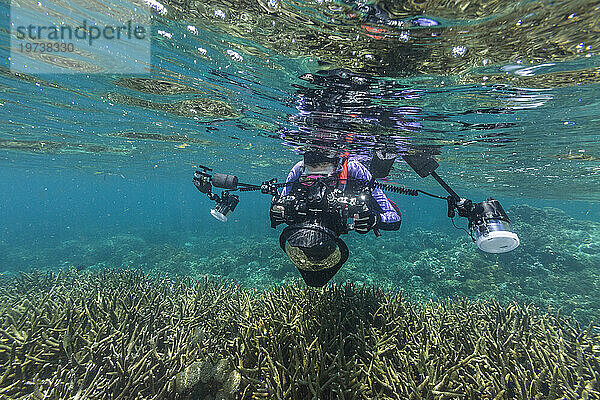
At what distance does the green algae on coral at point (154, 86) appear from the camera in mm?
8564

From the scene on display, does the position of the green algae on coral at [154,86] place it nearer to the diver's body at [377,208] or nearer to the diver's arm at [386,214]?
the diver's body at [377,208]

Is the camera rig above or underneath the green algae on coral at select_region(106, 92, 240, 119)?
underneath

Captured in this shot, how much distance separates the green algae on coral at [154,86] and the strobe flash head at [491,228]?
29.0ft

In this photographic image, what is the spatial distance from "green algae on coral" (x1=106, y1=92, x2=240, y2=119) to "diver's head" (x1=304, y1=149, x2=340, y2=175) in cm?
599

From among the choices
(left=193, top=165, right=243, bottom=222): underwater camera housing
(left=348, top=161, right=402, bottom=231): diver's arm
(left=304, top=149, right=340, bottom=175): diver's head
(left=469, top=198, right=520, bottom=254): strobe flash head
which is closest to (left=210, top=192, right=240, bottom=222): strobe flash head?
(left=193, top=165, right=243, bottom=222): underwater camera housing

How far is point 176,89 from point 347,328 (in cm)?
906

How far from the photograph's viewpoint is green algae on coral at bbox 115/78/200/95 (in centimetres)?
856

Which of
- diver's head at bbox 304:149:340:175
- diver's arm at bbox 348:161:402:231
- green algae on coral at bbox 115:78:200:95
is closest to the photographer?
diver's arm at bbox 348:161:402:231

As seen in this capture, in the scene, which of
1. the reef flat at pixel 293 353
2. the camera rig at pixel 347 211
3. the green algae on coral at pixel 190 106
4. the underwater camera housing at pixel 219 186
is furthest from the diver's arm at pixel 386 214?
the green algae on coral at pixel 190 106

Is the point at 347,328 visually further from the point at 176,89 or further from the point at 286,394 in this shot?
the point at 176,89

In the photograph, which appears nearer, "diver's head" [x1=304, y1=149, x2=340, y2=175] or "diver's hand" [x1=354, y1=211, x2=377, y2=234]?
"diver's hand" [x1=354, y1=211, x2=377, y2=234]

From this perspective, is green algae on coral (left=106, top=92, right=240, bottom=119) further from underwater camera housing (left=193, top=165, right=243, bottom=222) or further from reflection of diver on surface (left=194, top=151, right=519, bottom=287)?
reflection of diver on surface (left=194, top=151, right=519, bottom=287)

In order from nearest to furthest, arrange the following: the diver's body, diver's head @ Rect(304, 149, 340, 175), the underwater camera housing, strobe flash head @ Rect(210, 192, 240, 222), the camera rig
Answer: the camera rig
the diver's body
the underwater camera housing
strobe flash head @ Rect(210, 192, 240, 222)
diver's head @ Rect(304, 149, 340, 175)

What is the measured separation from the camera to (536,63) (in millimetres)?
5312
